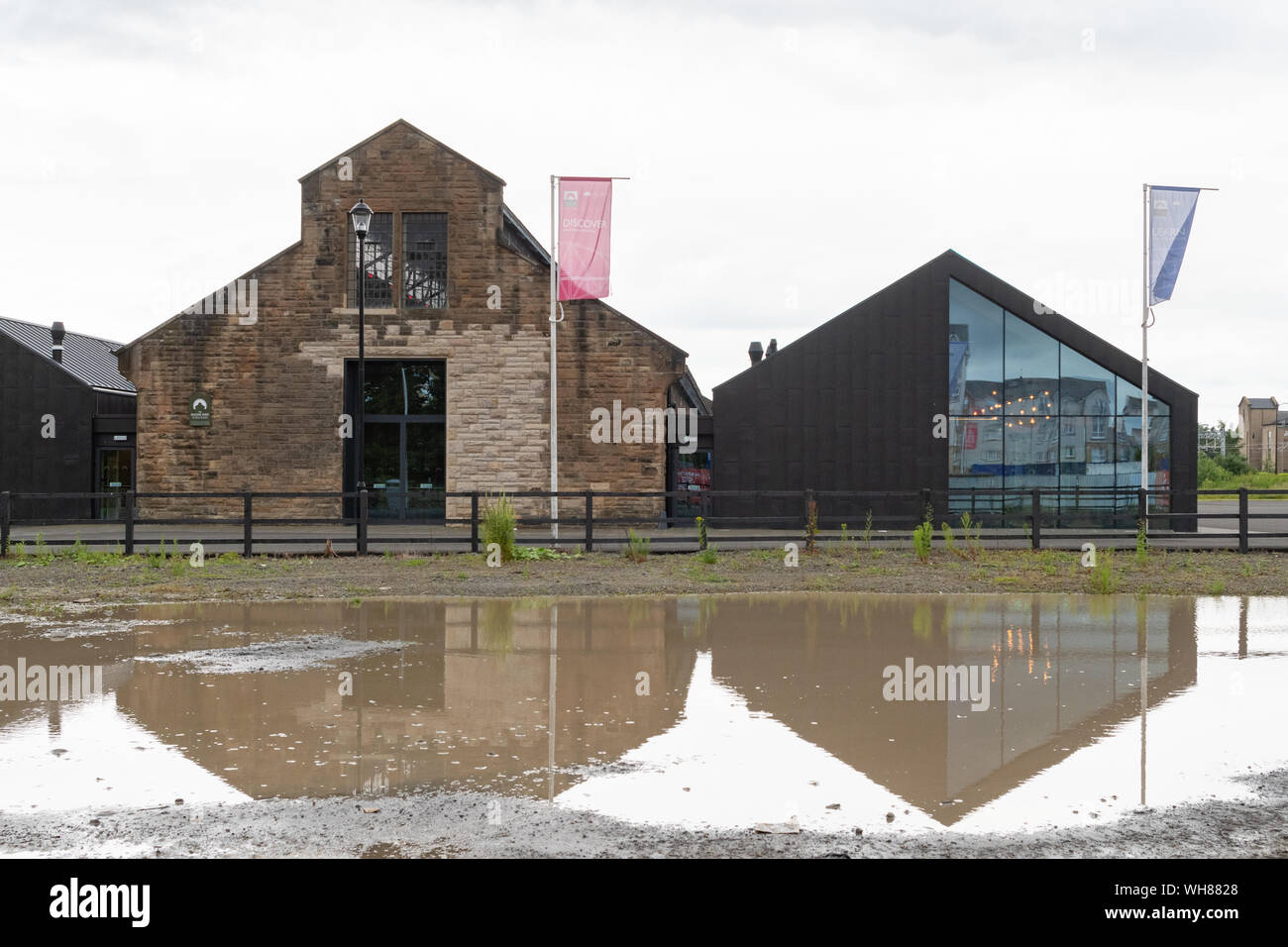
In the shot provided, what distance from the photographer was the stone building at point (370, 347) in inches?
1130

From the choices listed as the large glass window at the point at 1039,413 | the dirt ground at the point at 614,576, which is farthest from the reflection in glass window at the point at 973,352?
the dirt ground at the point at 614,576

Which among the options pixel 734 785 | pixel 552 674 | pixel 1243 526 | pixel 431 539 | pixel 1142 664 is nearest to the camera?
pixel 734 785

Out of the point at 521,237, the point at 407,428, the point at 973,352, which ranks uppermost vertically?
the point at 521,237

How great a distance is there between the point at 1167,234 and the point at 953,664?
72.3 ft

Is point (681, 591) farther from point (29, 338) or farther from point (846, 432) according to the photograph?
point (29, 338)

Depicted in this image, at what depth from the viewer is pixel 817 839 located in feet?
15.4

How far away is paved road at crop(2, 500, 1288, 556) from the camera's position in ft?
65.7

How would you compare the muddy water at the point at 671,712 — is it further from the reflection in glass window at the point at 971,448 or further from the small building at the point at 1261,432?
the small building at the point at 1261,432

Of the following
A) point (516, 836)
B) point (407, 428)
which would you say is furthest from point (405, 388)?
point (516, 836)

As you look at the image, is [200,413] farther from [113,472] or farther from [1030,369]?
[1030,369]

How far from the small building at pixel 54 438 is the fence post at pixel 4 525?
15630 mm

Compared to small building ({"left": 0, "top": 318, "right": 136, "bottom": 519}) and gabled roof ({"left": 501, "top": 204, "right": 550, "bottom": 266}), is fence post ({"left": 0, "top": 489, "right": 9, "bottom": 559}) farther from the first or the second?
small building ({"left": 0, "top": 318, "right": 136, "bottom": 519})

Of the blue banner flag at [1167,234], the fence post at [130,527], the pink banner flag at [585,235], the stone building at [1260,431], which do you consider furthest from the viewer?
the stone building at [1260,431]

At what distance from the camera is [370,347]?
94.8 feet
